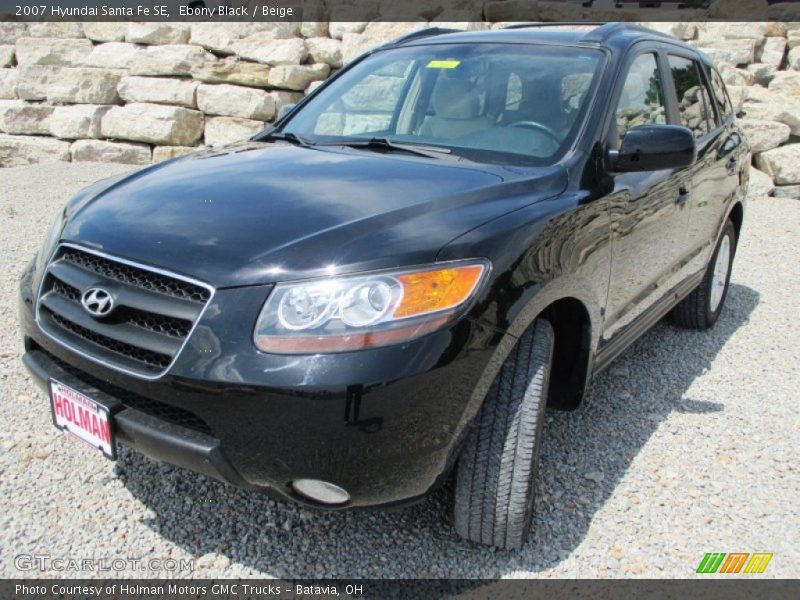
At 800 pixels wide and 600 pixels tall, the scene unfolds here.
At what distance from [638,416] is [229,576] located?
2.14 m

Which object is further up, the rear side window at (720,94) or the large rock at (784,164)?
the rear side window at (720,94)

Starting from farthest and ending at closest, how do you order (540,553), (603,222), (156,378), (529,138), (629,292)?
(629,292) → (529,138) → (603,222) → (540,553) → (156,378)

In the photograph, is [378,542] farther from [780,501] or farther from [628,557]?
[780,501]

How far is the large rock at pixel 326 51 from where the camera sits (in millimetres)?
11727

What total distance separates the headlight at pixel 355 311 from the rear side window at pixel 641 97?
1489 millimetres

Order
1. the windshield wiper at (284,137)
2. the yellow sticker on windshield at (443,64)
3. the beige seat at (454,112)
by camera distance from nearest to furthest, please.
Answer: 1. the beige seat at (454,112)
2. the windshield wiper at (284,137)
3. the yellow sticker on windshield at (443,64)

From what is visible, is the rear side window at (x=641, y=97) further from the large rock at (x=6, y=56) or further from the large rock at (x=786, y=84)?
the large rock at (x=6, y=56)

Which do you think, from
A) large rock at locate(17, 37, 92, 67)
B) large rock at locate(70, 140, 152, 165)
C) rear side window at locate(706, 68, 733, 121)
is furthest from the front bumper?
large rock at locate(17, 37, 92, 67)

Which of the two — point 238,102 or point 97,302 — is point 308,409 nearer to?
point 97,302

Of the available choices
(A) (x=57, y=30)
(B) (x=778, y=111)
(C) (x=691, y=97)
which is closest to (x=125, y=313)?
(C) (x=691, y=97)

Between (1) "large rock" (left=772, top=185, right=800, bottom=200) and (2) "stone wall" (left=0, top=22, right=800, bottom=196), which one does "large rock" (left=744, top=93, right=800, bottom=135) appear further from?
(1) "large rock" (left=772, top=185, right=800, bottom=200)

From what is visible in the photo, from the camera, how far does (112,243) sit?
217cm

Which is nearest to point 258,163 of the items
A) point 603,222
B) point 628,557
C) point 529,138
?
point 529,138

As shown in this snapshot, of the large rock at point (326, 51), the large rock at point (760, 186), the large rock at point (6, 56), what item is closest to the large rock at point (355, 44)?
the large rock at point (326, 51)
